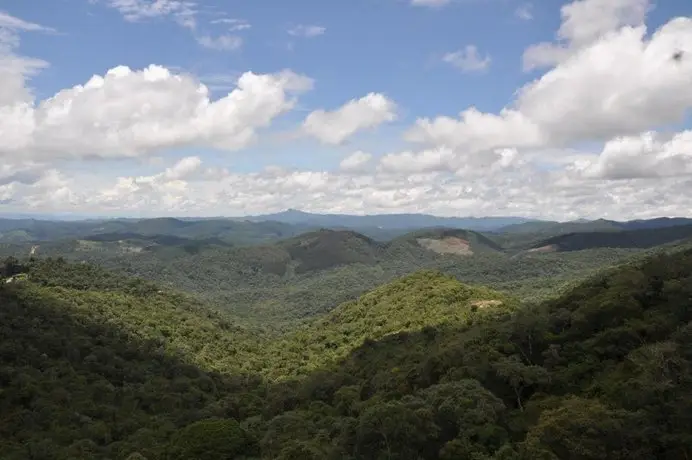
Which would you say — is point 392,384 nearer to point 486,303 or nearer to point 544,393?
point 544,393

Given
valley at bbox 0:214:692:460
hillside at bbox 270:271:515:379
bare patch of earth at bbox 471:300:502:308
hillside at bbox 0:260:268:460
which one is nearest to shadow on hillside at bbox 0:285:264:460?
hillside at bbox 0:260:268:460

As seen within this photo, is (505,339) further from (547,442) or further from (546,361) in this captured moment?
(547,442)

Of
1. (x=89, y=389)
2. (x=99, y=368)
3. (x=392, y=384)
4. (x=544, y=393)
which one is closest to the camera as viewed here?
(x=544, y=393)

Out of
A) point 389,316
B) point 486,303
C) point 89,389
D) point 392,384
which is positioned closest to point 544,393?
point 392,384

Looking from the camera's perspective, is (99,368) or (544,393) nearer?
(544,393)

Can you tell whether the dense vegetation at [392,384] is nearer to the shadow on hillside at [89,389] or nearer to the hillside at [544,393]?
the hillside at [544,393]

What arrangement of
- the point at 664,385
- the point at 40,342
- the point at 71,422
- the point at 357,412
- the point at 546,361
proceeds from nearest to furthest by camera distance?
the point at 664,385 → the point at 546,361 → the point at 357,412 → the point at 71,422 → the point at 40,342

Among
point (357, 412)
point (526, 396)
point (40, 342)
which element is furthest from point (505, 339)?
point (40, 342)

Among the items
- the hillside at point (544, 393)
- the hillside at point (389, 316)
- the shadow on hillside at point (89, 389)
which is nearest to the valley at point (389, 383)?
the hillside at point (544, 393)
